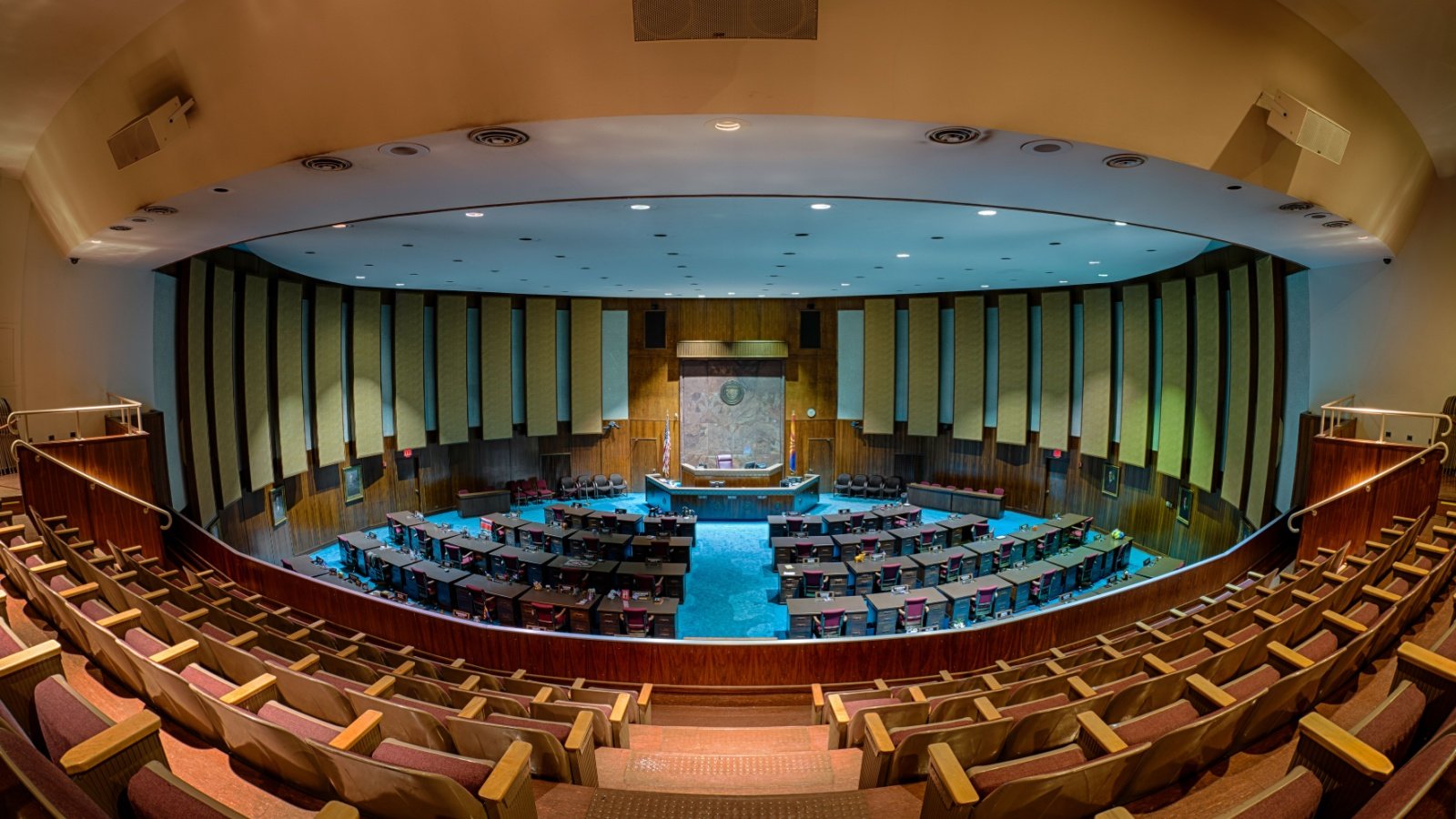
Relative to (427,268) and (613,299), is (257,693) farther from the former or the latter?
(613,299)

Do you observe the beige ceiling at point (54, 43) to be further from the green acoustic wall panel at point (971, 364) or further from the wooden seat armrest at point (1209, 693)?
the green acoustic wall panel at point (971, 364)

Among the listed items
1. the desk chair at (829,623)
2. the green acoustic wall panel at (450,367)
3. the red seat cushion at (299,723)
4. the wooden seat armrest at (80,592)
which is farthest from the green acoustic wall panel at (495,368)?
the red seat cushion at (299,723)

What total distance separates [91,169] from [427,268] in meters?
6.60

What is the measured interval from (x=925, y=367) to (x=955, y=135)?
1469cm

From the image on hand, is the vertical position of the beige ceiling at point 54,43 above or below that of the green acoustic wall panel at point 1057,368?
above

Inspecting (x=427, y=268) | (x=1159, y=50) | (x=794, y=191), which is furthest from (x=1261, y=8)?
(x=427, y=268)

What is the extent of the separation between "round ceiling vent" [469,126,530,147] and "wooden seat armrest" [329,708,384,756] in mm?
3242

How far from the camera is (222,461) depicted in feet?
33.7

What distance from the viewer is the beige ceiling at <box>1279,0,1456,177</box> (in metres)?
3.95

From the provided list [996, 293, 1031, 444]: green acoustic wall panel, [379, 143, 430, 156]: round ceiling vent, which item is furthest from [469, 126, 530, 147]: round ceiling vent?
[996, 293, 1031, 444]: green acoustic wall panel

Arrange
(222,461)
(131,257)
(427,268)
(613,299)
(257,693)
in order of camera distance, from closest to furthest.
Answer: (257,693), (131,257), (222,461), (427,268), (613,299)

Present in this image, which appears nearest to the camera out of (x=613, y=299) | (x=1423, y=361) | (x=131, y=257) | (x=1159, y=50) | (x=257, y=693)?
(x=257, y=693)

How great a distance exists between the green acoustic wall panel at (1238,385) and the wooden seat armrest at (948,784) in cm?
1044

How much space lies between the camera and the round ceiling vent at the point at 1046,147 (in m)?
3.83
